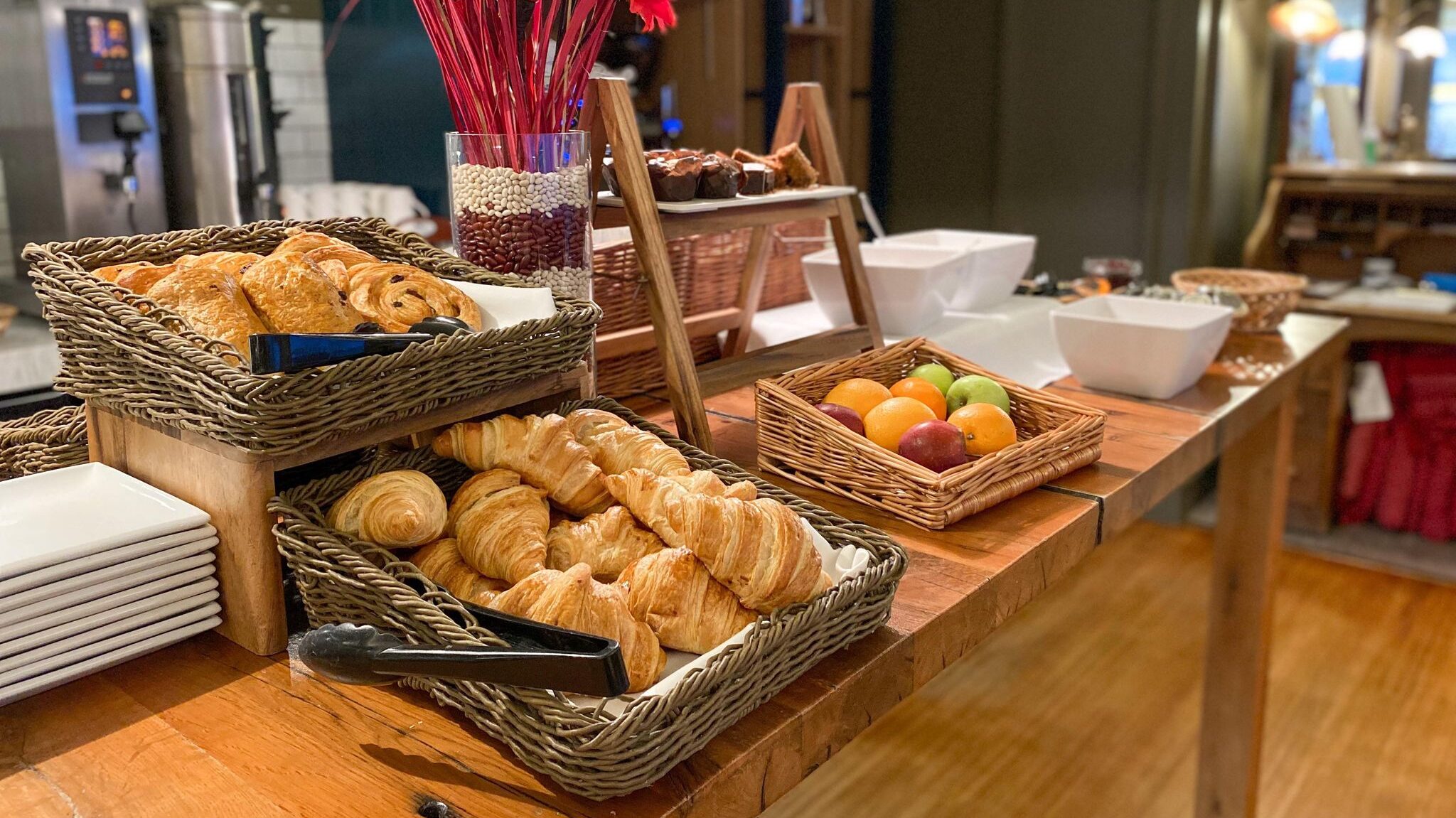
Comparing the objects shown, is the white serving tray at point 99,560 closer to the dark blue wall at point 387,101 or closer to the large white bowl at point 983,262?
the large white bowl at point 983,262

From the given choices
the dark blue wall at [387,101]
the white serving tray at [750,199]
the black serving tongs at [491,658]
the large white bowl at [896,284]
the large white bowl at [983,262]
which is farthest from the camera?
Answer: the dark blue wall at [387,101]

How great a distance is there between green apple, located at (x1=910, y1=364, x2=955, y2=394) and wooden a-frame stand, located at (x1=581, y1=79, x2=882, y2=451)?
7.6 inches

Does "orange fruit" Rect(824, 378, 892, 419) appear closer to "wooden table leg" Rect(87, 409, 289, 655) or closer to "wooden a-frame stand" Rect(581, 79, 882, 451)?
"wooden a-frame stand" Rect(581, 79, 882, 451)

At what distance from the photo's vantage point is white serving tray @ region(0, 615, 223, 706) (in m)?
0.82

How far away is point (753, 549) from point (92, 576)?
1.58 feet

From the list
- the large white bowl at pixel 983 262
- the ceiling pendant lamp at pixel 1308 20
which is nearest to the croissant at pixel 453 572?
the large white bowl at pixel 983 262

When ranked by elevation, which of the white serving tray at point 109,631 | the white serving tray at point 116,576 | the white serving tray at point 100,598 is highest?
the white serving tray at point 116,576

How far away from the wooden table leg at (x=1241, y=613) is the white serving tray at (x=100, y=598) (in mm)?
1974

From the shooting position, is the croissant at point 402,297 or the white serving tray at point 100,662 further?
the croissant at point 402,297

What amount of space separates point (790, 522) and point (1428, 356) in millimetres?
3990

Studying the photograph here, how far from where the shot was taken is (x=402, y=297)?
3.39 ft

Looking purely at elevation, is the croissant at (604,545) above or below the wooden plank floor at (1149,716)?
above

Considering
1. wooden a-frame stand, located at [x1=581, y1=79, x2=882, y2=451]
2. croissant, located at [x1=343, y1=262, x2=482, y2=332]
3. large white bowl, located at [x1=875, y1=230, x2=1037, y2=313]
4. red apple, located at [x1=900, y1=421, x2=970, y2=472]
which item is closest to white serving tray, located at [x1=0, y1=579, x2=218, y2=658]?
croissant, located at [x1=343, y1=262, x2=482, y2=332]

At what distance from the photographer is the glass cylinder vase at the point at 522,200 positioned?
3.94ft
